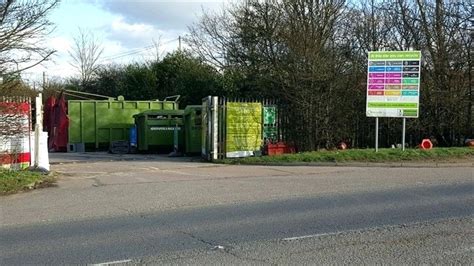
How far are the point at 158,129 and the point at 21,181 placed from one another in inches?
468

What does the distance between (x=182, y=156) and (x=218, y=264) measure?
1681cm

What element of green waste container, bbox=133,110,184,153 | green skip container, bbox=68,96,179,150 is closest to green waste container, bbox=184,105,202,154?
green waste container, bbox=133,110,184,153

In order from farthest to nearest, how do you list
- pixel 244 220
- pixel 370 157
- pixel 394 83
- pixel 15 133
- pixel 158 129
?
pixel 158 129 → pixel 394 83 → pixel 370 157 → pixel 15 133 → pixel 244 220

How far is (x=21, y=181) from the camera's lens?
41.8ft

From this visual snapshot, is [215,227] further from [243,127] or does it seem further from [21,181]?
[243,127]

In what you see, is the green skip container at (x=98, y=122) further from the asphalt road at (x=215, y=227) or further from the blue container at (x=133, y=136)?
the asphalt road at (x=215, y=227)

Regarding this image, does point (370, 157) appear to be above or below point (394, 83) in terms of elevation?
below

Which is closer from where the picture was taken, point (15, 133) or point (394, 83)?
point (15, 133)

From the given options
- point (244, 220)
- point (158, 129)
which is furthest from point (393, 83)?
point (244, 220)

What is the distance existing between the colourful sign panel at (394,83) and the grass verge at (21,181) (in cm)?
1104

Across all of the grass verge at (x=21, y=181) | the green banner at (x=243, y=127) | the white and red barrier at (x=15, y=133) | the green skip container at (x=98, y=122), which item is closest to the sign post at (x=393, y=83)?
the green banner at (x=243, y=127)

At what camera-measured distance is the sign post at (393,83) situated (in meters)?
18.7

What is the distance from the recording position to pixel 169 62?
39.6 meters

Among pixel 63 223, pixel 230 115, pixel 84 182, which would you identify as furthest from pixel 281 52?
pixel 63 223
